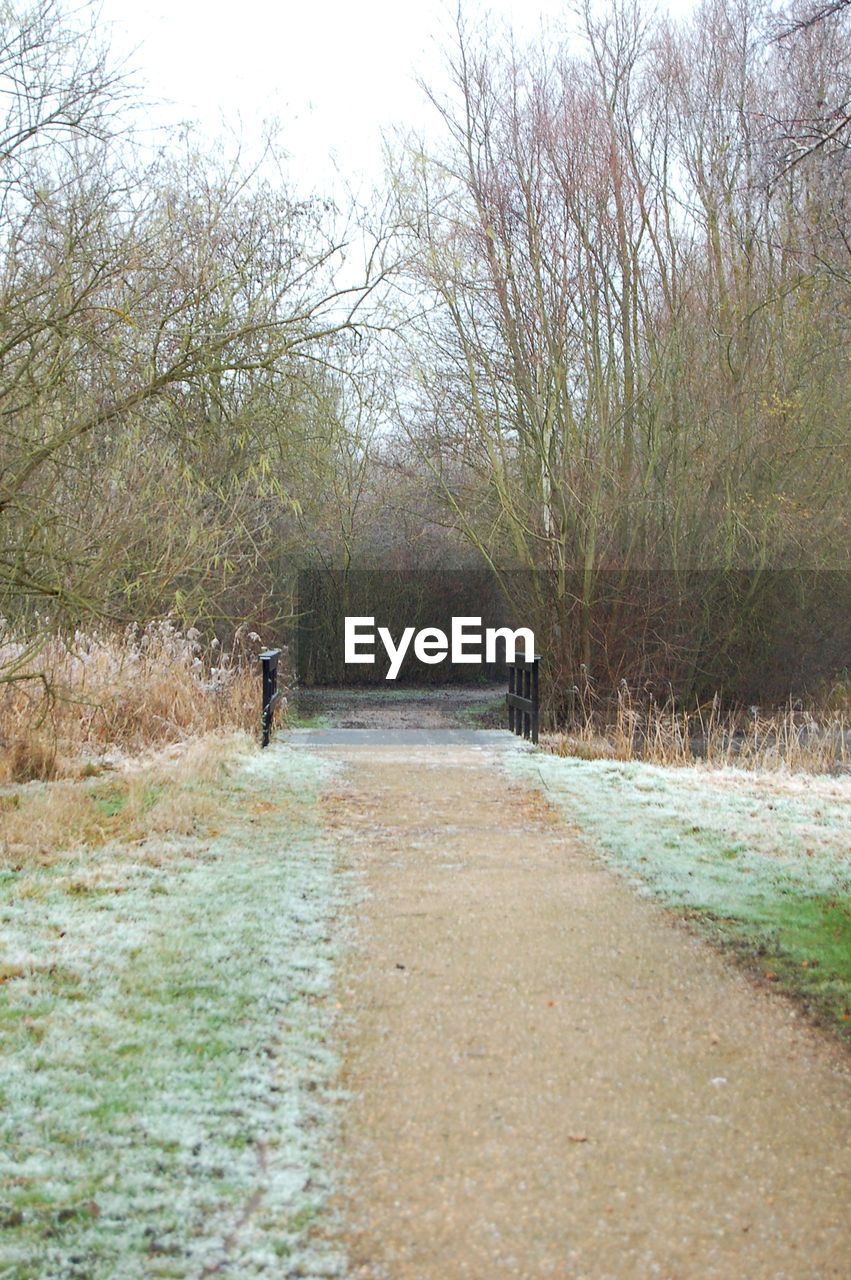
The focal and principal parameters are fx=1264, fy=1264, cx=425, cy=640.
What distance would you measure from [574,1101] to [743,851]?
365 cm

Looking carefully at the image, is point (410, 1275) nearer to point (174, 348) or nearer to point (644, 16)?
point (174, 348)

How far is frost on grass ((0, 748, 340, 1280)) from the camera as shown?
2.82 metres

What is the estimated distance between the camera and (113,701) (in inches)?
442

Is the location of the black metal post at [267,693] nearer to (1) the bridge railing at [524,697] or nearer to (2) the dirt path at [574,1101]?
(1) the bridge railing at [524,697]

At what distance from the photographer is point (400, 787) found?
9.48m

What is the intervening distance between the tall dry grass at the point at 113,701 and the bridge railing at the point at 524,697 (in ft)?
9.50

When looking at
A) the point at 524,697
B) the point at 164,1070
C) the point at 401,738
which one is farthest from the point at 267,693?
the point at 164,1070

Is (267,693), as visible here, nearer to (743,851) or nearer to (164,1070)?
(743,851)

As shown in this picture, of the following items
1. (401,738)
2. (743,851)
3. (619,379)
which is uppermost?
(619,379)

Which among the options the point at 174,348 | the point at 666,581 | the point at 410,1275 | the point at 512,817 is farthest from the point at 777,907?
the point at 666,581

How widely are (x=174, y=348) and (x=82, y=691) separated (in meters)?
3.65

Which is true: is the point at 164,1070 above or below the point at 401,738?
below

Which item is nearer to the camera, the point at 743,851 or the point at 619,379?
the point at 743,851

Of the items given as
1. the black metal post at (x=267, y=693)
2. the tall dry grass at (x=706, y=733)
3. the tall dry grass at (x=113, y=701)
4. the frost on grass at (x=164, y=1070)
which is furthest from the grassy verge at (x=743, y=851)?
the tall dry grass at (x=113, y=701)
